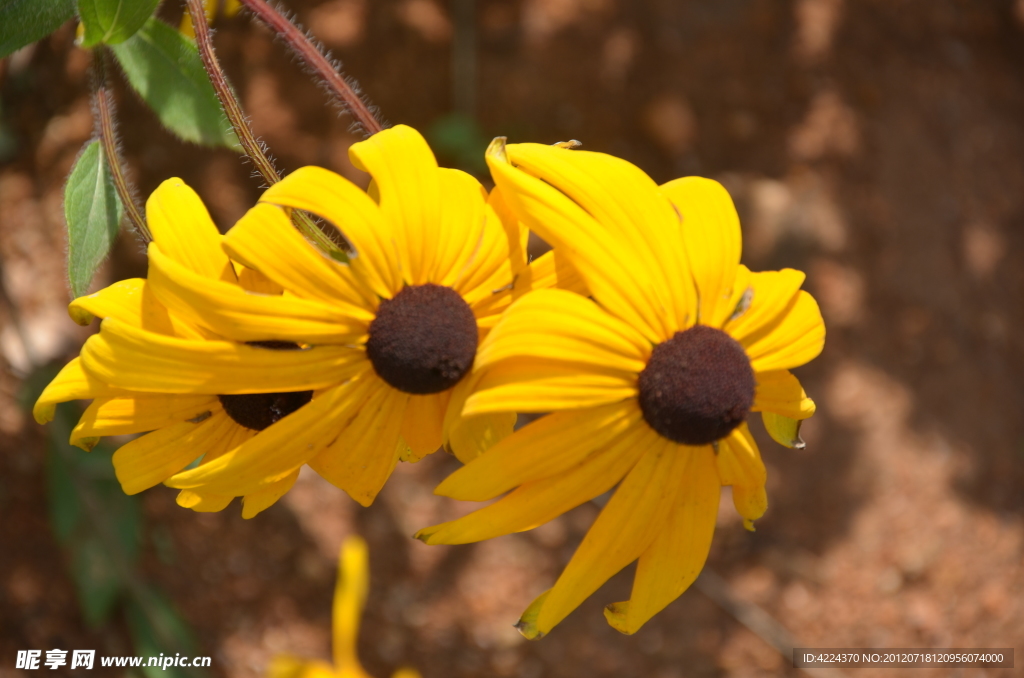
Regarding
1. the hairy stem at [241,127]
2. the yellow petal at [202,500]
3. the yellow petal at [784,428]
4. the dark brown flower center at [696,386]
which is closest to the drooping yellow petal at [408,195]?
the hairy stem at [241,127]

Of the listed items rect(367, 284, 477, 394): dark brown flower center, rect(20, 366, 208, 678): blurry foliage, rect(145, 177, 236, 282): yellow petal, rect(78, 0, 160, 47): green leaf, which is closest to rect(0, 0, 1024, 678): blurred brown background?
rect(20, 366, 208, 678): blurry foliage

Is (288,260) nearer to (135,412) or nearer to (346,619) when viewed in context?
(135,412)

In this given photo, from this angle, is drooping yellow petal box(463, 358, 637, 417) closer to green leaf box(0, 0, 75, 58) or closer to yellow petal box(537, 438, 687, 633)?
yellow petal box(537, 438, 687, 633)

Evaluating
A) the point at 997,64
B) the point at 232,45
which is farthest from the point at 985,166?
the point at 232,45

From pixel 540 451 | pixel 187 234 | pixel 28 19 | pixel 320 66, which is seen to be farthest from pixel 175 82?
pixel 540 451

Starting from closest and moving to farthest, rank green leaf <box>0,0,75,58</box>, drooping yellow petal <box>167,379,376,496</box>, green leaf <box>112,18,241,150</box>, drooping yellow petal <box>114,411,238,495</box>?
drooping yellow petal <box>167,379,376,496</box>, drooping yellow petal <box>114,411,238,495</box>, green leaf <box>0,0,75,58</box>, green leaf <box>112,18,241,150</box>
